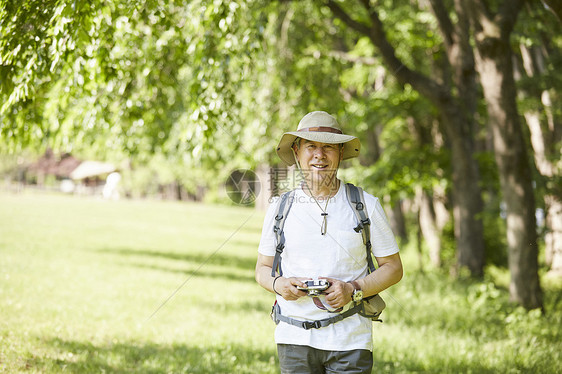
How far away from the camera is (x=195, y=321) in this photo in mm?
7113

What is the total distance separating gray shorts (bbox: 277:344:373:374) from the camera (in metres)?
2.58

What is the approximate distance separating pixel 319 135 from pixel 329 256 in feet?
2.17

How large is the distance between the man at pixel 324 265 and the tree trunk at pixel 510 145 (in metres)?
4.68

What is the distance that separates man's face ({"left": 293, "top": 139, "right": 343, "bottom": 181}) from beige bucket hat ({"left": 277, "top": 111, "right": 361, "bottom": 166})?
7cm

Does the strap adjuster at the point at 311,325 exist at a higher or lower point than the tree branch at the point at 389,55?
lower

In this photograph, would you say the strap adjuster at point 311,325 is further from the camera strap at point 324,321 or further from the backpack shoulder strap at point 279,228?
the backpack shoulder strap at point 279,228

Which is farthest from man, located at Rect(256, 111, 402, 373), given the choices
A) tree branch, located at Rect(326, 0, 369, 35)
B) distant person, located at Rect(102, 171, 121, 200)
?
distant person, located at Rect(102, 171, 121, 200)

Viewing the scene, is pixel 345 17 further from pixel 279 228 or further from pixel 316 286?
pixel 316 286

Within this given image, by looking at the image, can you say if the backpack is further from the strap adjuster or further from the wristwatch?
the wristwatch

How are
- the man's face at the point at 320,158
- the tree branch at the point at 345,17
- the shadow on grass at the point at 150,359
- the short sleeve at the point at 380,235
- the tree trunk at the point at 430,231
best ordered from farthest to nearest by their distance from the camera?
A: the tree trunk at the point at 430,231 < the tree branch at the point at 345,17 < the shadow on grass at the point at 150,359 < the man's face at the point at 320,158 < the short sleeve at the point at 380,235

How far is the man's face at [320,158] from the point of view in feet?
9.18

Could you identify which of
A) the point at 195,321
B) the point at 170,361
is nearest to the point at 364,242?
the point at 170,361

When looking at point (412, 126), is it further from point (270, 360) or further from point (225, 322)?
point (270, 360)

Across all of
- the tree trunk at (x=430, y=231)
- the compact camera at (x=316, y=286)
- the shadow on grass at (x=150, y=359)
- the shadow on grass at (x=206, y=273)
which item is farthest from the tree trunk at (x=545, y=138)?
the compact camera at (x=316, y=286)
